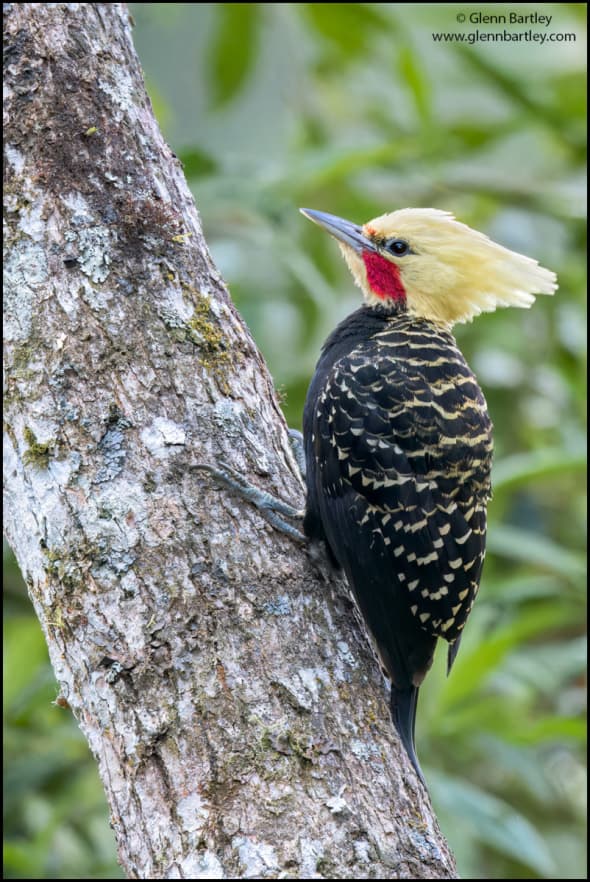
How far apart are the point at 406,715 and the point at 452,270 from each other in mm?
1713

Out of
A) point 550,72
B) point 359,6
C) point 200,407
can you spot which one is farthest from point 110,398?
point 550,72

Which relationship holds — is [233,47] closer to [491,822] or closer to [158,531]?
[158,531]

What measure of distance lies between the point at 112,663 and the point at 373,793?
646 mm

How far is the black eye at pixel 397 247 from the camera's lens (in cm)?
391

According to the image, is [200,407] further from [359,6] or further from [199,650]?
[359,6]

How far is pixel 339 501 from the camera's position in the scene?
321 centimetres

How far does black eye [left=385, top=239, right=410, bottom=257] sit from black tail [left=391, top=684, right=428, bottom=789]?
1698 mm

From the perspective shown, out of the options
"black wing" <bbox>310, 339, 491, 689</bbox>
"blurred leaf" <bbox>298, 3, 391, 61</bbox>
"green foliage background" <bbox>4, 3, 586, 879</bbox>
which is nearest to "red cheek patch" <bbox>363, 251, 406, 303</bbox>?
"black wing" <bbox>310, 339, 491, 689</bbox>

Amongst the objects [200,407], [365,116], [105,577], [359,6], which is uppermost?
[359,6]

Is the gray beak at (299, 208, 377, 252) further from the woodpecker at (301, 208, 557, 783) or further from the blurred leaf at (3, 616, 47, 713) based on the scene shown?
the blurred leaf at (3, 616, 47, 713)

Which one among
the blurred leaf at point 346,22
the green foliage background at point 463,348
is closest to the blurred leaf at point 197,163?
the green foliage background at point 463,348

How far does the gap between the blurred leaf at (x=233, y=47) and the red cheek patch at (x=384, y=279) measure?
2249 millimetres

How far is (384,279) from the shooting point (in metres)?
3.90

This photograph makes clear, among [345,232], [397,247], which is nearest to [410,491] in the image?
[397,247]
